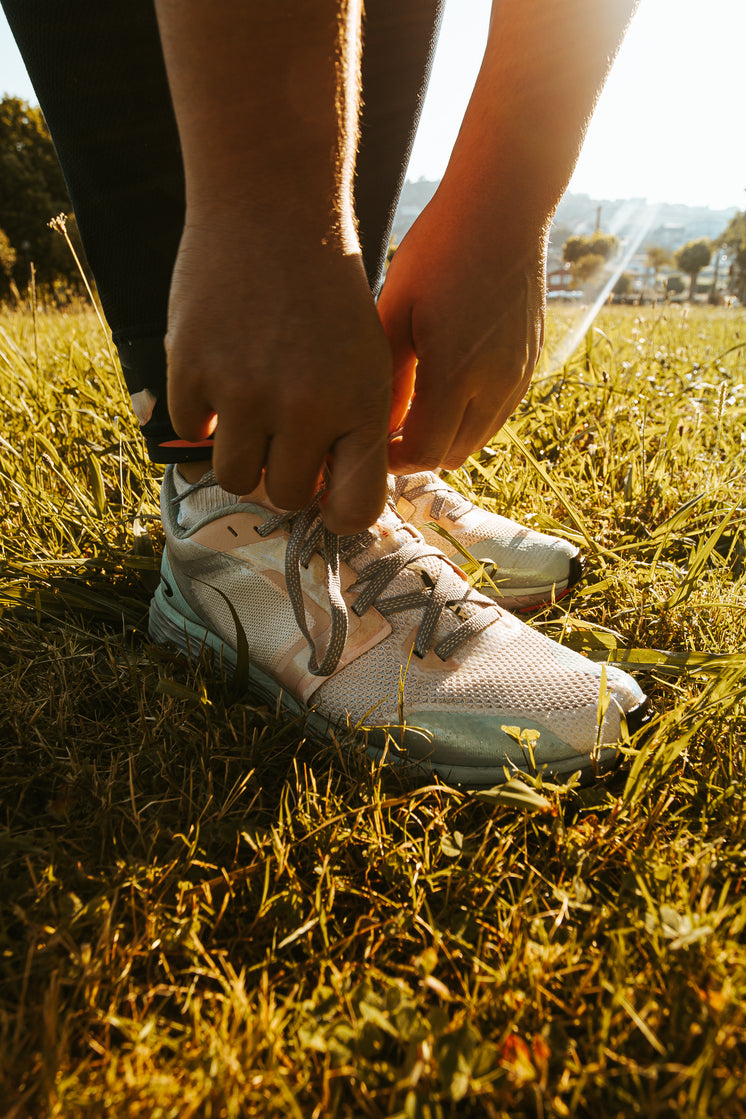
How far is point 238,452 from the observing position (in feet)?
2.78

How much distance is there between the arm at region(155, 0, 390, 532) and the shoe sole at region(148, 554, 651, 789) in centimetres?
47

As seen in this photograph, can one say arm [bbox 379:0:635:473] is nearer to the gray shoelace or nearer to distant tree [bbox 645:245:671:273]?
the gray shoelace

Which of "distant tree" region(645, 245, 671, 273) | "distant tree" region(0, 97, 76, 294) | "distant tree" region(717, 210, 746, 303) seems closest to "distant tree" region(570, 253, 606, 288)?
"distant tree" region(0, 97, 76, 294)

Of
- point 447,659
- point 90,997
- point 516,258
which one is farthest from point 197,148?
point 90,997

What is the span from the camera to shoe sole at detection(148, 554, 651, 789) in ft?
3.29

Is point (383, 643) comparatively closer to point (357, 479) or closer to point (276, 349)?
point (357, 479)

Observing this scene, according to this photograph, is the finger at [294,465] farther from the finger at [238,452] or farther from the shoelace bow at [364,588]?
the shoelace bow at [364,588]

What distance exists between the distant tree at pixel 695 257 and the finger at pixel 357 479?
6245cm

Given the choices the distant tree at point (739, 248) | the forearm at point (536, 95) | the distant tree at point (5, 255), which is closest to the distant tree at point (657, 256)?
the distant tree at point (739, 248)

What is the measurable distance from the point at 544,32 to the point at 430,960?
130 cm

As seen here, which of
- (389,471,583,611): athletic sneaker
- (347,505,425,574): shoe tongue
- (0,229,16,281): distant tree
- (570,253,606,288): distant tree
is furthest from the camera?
(0,229,16,281): distant tree

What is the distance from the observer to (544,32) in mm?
1017

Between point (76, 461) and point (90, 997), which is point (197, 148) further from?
point (76, 461)

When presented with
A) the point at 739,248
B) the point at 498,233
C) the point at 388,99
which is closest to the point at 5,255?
the point at 388,99
